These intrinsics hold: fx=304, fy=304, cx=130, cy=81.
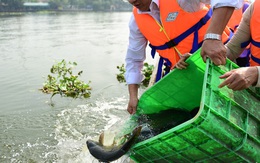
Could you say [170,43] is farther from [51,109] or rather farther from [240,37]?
[51,109]

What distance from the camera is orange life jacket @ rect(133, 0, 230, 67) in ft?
8.82

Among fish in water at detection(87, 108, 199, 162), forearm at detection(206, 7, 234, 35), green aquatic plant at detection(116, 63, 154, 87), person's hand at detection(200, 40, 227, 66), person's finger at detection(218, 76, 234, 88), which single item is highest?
forearm at detection(206, 7, 234, 35)

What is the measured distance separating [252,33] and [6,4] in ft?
182

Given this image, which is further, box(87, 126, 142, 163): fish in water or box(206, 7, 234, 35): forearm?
box(206, 7, 234, 35): forearm

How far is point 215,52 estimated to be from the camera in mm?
1856

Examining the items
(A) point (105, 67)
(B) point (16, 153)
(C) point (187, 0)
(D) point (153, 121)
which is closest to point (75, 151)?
(B) point (16, 153)

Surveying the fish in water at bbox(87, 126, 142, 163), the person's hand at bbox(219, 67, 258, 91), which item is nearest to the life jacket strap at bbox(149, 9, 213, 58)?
the person's hand at bbox(219, 67, 258, 91)

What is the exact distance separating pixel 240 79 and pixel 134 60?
1.45 meters

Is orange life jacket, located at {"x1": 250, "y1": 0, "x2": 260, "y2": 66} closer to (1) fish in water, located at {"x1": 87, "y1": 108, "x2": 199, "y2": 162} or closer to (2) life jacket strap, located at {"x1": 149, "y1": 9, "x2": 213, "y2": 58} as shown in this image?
(2) life jacket strap, located at {"x1": 149, "y1": 9, "x2": 213, "y2": 58}

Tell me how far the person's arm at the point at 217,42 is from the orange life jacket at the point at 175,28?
0.74 metres

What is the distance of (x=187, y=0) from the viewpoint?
2627 millimetres

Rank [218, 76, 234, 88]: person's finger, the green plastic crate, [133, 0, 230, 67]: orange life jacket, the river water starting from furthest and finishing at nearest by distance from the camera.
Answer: the river water < [133, 0, 230, 67]: orange life jacket < [218, 76, 234, 88]: person's finger < the green plastic crate

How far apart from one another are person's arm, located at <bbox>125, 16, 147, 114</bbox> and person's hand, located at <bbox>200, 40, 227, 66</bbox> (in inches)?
44.2

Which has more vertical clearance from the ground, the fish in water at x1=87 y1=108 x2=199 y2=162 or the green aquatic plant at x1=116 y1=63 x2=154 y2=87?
the fish in water at x1=87 y1=108 x2=199 y2=162
